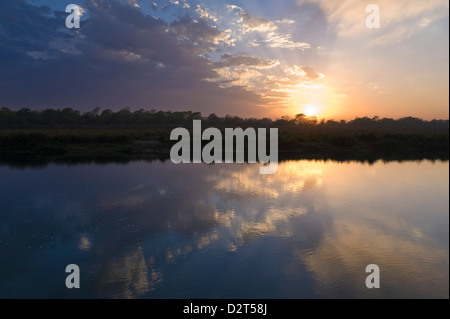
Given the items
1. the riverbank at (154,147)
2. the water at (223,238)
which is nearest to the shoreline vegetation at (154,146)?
the riverbank at (154,147)

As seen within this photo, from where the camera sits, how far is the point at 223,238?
9.80m

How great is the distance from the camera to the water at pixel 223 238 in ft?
22.6

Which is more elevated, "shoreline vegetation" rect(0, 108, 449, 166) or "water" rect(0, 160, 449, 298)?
"shoreline vegetation" rect(0, 108, 449, 166)

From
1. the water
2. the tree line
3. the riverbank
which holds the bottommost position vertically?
the water

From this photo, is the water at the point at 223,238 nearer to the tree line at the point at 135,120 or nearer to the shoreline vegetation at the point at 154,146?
the shoreline vegetation at the point at 154,146

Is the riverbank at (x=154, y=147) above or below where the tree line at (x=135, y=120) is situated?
below

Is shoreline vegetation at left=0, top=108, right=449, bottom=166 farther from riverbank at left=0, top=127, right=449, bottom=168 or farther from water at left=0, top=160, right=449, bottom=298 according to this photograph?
water at left=0, top=160, right=449, bottom=298

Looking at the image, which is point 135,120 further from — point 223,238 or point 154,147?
point 223,238

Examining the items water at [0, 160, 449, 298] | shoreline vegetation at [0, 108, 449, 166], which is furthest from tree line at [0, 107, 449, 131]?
water at [0, 160, 449, 298]

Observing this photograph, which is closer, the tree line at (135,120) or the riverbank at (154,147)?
the riverbank at (154,147)

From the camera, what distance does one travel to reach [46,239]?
9.57 meters

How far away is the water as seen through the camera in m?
6.88

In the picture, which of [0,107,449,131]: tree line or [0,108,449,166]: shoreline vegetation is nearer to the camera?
[0,108,449,166]: shoreline vegetation
